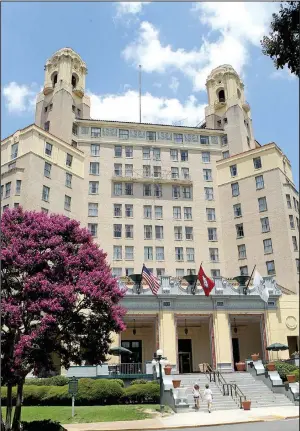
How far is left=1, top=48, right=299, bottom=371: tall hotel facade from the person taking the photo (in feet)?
158

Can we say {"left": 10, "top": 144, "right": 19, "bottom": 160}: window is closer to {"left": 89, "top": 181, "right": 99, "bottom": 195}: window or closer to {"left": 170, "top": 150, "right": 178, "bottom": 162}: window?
{"left": 89, "top": 181, "right": 99, "bottom": 195}: window

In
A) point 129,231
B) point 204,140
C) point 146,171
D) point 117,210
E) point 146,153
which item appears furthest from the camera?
→ point 204,140

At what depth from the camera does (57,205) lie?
49062 millimetres

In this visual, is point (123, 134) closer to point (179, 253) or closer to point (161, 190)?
point (161, 190)

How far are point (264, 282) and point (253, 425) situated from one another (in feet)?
62.9

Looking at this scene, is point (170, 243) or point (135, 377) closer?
point (135, 377)

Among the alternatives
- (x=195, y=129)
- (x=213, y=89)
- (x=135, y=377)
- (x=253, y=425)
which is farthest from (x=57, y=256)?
(x=213, y=89)

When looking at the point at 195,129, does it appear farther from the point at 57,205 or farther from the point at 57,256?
the point at 57,256

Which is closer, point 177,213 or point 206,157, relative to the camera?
point 177,213

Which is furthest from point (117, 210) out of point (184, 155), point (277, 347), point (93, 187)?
point (277, 347)

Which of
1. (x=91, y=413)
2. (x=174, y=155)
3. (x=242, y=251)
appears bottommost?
(x=91, y=413)

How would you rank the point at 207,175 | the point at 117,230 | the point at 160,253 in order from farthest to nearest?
the point at 207,175
the point at 117,230
the point at 160,253

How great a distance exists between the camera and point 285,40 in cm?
1088

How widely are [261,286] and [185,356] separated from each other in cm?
1027
